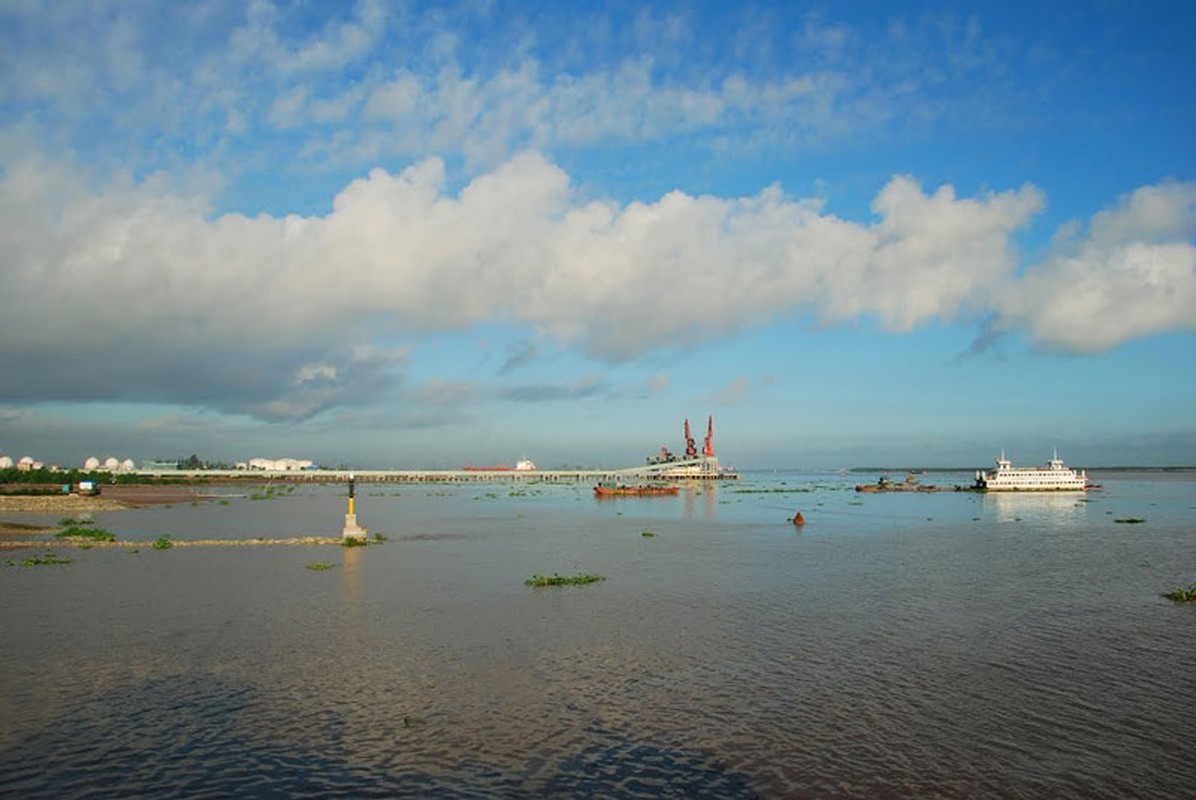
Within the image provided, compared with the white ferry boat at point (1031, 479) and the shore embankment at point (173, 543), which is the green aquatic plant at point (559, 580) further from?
the white ferry boat at point (1031, 479)

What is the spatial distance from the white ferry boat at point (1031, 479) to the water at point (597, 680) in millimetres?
93894

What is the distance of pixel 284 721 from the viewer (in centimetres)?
1498

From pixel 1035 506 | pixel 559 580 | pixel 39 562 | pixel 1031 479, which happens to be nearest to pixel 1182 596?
pixel 559 580

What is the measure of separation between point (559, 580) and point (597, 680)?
14411mm

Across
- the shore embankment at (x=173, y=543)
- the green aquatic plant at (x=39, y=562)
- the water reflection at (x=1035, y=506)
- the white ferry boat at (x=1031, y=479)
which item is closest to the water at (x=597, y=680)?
the green aquatic plant at (x=39, y=562)

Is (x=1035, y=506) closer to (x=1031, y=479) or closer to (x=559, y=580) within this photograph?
(x=1031, y=479)

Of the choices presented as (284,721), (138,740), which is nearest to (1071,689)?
(284,721)

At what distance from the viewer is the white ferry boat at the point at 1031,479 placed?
123750mm

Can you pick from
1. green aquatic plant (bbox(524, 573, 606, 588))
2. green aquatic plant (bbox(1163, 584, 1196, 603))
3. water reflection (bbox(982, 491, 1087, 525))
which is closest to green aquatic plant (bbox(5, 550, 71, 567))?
green aquatic plant (bbox(524, 573, 606, 588))

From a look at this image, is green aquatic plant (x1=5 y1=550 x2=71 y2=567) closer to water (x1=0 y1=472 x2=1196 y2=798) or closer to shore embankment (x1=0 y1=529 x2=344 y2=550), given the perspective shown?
water (x1=0 y1=472 x2=1196 y2=798)

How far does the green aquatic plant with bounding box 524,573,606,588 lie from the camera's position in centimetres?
3209

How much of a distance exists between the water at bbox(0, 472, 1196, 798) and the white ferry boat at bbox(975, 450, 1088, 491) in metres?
93.9

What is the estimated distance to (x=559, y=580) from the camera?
32312 mm

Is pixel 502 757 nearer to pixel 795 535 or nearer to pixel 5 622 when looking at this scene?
pixel 5 622
